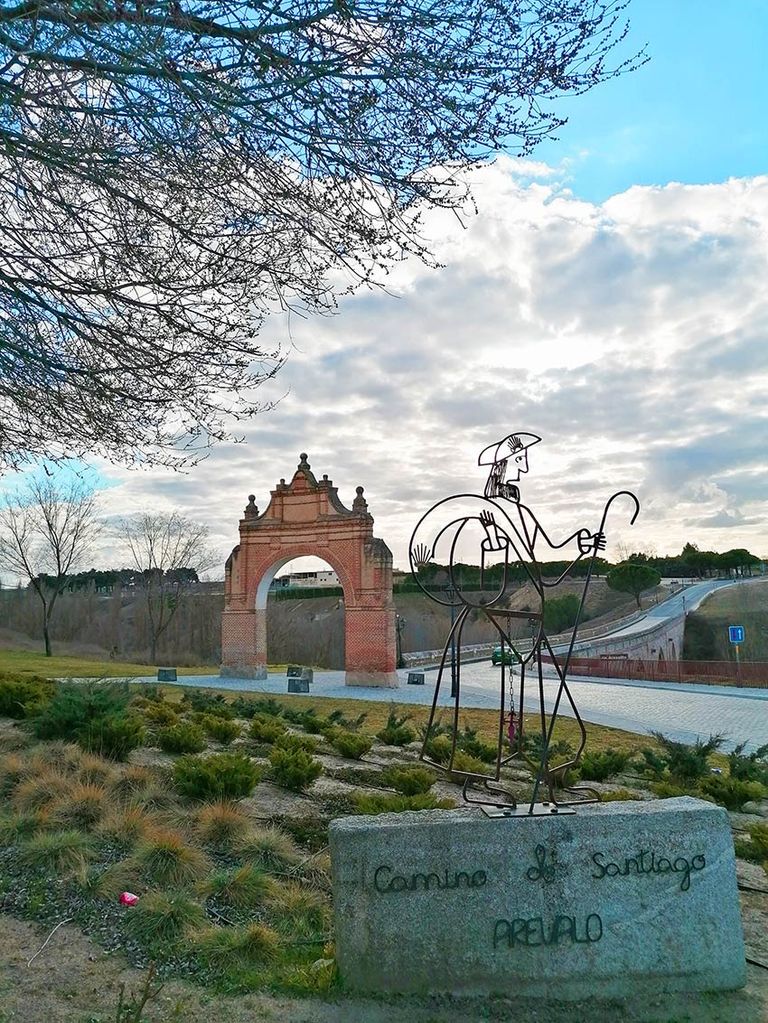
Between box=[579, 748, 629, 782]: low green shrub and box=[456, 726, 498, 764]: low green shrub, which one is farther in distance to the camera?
box=[456, 726, 498, 764]: low green shrub

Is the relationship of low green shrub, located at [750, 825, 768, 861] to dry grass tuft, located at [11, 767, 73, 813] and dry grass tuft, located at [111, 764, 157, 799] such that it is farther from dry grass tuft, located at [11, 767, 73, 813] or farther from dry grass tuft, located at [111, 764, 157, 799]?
dry grass tuft, located at [11, 767, 73, 813]

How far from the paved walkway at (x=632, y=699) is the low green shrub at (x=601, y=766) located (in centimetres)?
673

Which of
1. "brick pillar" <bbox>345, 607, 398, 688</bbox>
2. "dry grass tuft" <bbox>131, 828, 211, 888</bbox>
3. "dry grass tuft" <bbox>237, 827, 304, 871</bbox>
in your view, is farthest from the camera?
"brick pillar" <bbox>345, 607, 398, 688</bbox>

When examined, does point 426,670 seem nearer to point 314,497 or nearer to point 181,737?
point 314,497

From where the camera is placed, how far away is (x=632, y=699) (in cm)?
2375

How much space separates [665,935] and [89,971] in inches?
109

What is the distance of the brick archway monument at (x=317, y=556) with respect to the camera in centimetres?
2519

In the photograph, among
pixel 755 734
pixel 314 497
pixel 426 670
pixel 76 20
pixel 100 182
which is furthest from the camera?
pixel 426 670

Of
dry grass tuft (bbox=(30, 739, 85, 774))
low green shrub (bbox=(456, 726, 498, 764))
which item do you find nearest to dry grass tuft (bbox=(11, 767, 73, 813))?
dry grass tuft (bbox=(30, 739, 85, 774))

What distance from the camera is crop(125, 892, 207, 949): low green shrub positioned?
4.01m

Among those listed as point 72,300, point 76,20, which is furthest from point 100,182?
point 72,300

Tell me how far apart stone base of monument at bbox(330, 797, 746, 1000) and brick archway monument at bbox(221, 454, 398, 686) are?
21301 mm

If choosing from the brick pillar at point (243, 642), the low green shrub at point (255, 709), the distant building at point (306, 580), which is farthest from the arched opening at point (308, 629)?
the low green shrub at point (255, 709)

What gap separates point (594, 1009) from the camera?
361cm
